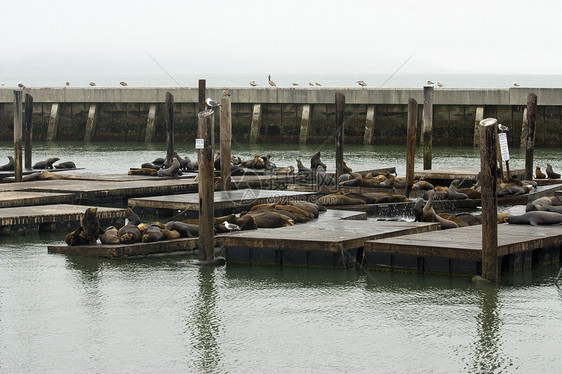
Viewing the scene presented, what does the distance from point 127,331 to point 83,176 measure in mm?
11240

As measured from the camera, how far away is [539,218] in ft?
36.8

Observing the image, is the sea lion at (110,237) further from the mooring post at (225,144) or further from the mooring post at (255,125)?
the mooring post at (255,125)

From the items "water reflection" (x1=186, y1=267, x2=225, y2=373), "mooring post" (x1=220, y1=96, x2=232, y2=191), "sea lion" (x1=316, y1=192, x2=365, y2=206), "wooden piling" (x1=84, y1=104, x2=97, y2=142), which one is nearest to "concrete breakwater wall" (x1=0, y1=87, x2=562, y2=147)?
"wooden piling" (x1=84, y1=104, x2=97, y2=142)

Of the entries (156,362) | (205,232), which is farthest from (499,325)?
(205,232)

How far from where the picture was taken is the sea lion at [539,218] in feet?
36.6

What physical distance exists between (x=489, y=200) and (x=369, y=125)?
23864 mm

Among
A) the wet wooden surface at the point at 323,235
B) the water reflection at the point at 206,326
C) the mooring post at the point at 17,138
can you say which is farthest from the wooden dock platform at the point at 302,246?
the mooring post at the point at 17,138

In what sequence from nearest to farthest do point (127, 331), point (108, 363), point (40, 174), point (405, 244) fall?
point (108, 363) < point (127, 331) < point (405, 244) < point (40, 174)

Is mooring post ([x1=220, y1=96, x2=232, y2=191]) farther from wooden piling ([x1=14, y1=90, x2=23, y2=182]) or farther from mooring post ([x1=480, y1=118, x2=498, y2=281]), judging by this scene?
mooring post ([x1=480, y1=118, x2=498, y2=281])

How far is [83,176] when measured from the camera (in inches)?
736

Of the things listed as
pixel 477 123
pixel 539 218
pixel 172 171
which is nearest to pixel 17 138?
pixel 172 171

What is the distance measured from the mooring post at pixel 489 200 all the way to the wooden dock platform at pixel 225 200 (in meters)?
5.59

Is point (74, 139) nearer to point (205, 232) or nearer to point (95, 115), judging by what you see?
point (95, 115)

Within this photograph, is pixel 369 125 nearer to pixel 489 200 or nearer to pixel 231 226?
pixel 231 226
